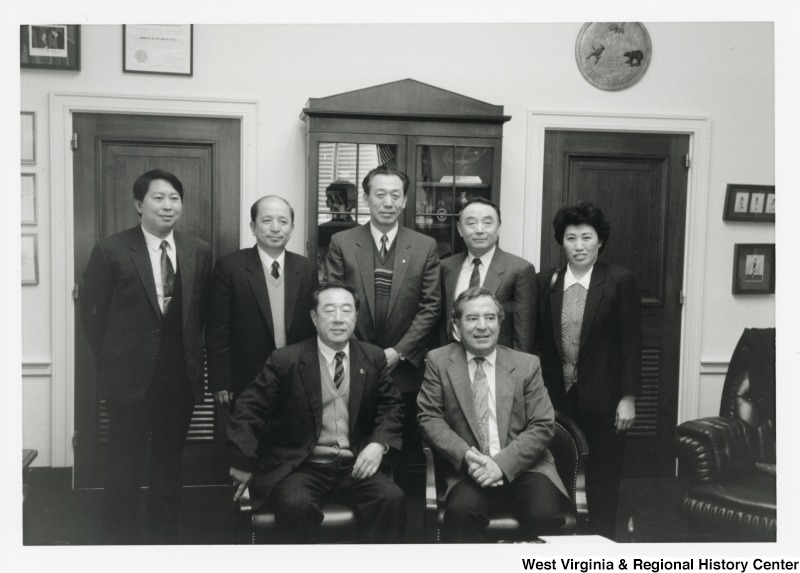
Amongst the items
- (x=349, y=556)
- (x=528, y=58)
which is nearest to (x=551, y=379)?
(x=349, y=556)

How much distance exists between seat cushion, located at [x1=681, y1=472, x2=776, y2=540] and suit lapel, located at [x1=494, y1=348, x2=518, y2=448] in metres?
A: 0.78

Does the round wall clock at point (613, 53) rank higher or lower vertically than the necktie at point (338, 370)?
higher

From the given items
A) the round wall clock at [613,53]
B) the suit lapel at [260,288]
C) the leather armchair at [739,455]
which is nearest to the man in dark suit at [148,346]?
the suit lapel at [260,288]

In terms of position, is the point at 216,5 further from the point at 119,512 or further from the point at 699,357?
the point at 699,357

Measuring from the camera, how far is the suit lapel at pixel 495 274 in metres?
2.91

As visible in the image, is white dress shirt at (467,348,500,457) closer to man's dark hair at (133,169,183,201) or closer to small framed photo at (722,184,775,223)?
man's dark hair at (133,169,183,201)

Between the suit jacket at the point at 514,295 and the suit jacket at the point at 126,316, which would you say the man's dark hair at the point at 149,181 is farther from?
the suit jacket at the point at 514,295

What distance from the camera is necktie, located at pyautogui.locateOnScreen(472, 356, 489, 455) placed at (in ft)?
8.22

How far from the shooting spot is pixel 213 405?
3.53 meters

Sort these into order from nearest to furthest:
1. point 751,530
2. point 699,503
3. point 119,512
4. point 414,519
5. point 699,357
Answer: point 751,530 < point 699,503 < point 119,512 < point 414,519 < point 699,357

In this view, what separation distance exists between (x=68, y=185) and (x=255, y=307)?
1179 mm

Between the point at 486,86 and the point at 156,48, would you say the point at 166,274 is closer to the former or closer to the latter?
the point at 156,48

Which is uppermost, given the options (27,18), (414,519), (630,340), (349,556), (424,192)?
(27,18)
